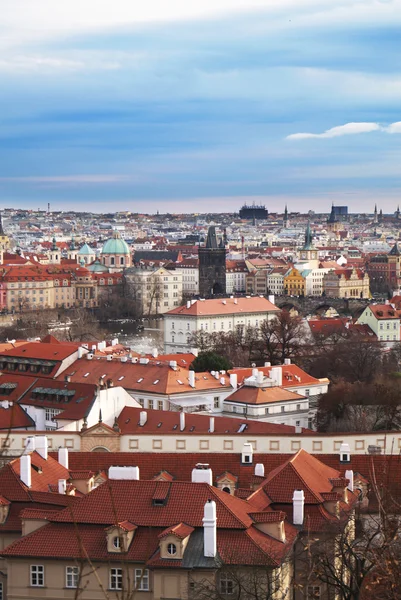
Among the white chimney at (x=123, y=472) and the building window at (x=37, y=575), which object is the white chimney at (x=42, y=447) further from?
the building window at (x=37, y=575)

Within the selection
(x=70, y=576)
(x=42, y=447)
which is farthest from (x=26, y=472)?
(x=70, y=576)

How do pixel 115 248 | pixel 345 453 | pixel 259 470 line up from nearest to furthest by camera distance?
pixel 259 470
pixel 345 453
pixel 115 248

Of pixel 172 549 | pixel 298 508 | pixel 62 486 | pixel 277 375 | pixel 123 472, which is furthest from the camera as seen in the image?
pixel 277 375

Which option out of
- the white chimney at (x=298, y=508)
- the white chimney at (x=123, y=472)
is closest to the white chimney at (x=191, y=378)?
the white chimney at (x=123, y=472)

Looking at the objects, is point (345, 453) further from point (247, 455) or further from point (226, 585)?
point (226, 585)

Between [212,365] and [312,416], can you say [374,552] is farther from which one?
[212,365]

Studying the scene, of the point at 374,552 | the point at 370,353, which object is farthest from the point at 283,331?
the point at 374,552

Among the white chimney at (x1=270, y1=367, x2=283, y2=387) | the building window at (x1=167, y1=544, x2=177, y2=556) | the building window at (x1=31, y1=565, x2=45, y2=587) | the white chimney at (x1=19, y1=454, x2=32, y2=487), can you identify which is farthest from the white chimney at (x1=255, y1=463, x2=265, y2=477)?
the white chimney at (x1=270, y1=367, x2=283, y2=387)
